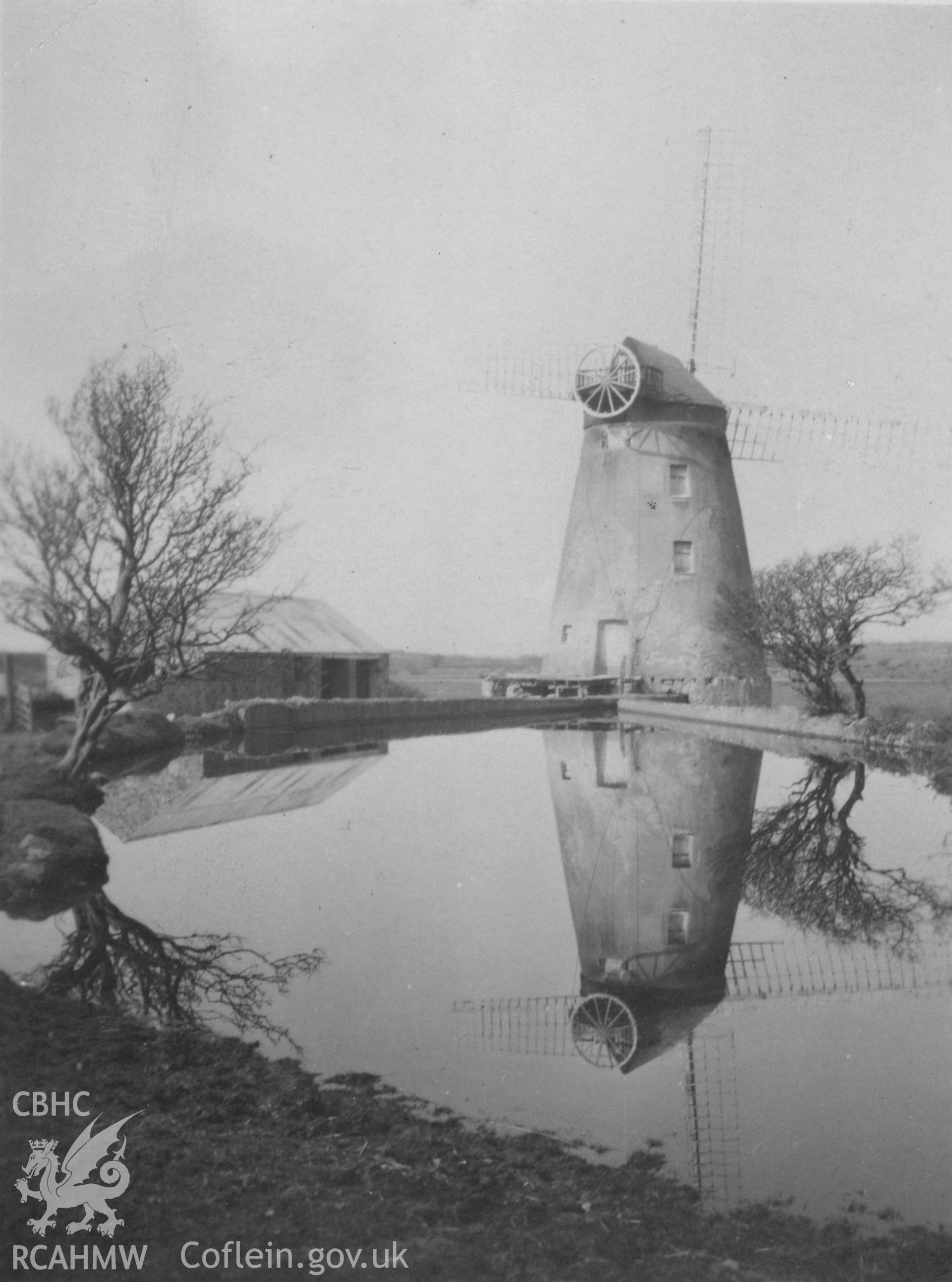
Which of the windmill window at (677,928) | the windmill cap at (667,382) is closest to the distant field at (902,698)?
the windmill cap at (667,382)

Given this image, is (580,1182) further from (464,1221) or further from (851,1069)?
(851,1069)

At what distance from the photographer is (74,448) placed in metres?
6.29

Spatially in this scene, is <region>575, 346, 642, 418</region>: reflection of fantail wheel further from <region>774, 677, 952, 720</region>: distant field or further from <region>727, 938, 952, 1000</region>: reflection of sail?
<region>727, 938, 952, 1000</region>: reflection of sail

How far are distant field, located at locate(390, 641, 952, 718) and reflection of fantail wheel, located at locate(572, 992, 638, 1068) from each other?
7.74 metres

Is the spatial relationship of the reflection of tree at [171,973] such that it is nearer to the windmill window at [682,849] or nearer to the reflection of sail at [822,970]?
the reflection of sail at [822,970]

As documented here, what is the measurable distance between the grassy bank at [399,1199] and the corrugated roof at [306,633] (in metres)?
11.3

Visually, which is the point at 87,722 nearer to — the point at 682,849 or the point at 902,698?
the point at 682,849

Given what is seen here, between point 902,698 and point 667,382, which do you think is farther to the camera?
point 667,382

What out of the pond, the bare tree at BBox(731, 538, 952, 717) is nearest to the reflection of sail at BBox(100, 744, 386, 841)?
the pond

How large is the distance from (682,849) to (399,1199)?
16.1 ft

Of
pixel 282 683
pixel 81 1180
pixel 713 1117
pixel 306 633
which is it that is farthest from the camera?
pixel 282 683

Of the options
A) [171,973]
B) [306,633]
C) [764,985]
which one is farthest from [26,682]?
[306,633]

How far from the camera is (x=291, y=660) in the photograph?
18.2 metres

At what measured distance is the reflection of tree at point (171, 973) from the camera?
4773 mm
